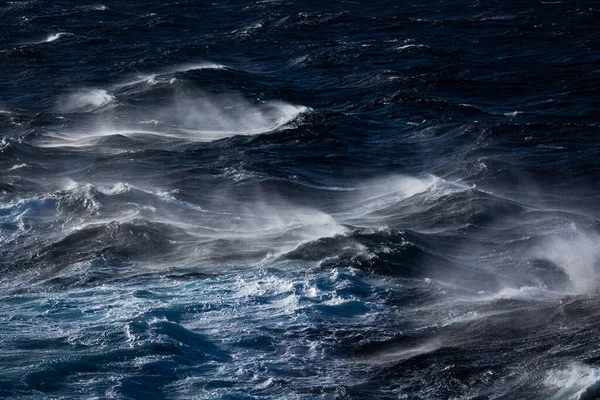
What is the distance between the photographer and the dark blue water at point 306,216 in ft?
76.2

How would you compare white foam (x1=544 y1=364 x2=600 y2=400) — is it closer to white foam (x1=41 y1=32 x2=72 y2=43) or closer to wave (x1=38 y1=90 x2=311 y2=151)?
wave (x1=38 y1=90 x2=311 y2=151)

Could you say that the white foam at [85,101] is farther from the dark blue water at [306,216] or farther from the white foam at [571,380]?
the white foam at [571,380]

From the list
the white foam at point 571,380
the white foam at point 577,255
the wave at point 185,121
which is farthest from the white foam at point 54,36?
the white foam at point 571,380

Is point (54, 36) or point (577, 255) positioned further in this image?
point (54, 36)

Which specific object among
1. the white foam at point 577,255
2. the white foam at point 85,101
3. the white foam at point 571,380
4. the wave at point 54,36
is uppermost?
the wave at point 54,36

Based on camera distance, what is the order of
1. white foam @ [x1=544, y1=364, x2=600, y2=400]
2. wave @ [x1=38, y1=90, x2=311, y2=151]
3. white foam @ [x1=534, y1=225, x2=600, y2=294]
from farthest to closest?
1. wave @ [x1=38, y1=90, x2=311, y2=151]
2. white foam @ [x1=534, y1=225, x2=600, y2=294]
3. white foam @ [x1=544, y1=364, x2=600, y2=400]

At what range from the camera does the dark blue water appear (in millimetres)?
23234

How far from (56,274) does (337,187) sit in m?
12.1

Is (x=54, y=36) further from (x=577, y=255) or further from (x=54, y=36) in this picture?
(x=577, y=255)

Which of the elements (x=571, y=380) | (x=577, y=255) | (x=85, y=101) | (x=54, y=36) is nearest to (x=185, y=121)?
(x=85, y=101)

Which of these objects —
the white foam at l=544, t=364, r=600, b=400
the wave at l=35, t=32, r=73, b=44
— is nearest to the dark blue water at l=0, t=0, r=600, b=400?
the white foam at l=544, t=364, r=600, b=400

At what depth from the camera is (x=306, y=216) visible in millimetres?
33875

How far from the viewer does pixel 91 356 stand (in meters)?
23.6

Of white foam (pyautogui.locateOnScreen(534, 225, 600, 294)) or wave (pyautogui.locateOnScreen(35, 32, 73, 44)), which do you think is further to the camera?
wave (pyautogui.locateOnScreen(35, 32, 73, 44))
